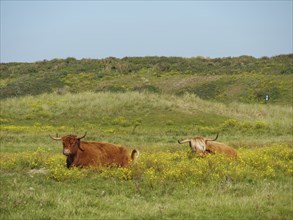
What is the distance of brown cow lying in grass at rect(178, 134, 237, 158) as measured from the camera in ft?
49.9

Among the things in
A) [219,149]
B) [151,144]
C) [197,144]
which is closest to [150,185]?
[197,144]

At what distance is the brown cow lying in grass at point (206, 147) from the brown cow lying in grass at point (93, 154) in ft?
7.26

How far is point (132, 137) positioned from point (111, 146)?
1103 centimetres

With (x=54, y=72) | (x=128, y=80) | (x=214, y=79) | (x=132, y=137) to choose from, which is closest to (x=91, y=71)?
(x=54, y=72)

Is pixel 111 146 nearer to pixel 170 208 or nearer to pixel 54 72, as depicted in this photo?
pixel 170 208

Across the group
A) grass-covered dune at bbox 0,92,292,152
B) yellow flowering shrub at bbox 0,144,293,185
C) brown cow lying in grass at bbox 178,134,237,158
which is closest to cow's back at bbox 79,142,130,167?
yellow flowering shrub at bbox 0,144,293,185

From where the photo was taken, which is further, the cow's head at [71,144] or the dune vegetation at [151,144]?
the cow's head at [71,144]

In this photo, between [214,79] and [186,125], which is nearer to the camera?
[186,125]

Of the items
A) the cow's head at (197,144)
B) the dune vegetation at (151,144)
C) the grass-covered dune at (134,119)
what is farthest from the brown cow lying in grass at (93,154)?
the grass-covered dune at (134,119)

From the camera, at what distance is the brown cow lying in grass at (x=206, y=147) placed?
49.9ft

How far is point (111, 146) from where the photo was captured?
13.9 metres

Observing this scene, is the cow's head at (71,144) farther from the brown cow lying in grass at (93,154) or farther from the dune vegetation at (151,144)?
the dune vegetation at (151,144)

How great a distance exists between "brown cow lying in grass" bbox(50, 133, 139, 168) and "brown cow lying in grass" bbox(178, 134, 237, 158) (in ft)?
7.26

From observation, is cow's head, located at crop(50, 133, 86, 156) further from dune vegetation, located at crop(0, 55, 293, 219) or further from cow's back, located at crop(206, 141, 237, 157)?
cow's back, located at crop(206, 141, 237, 157)
